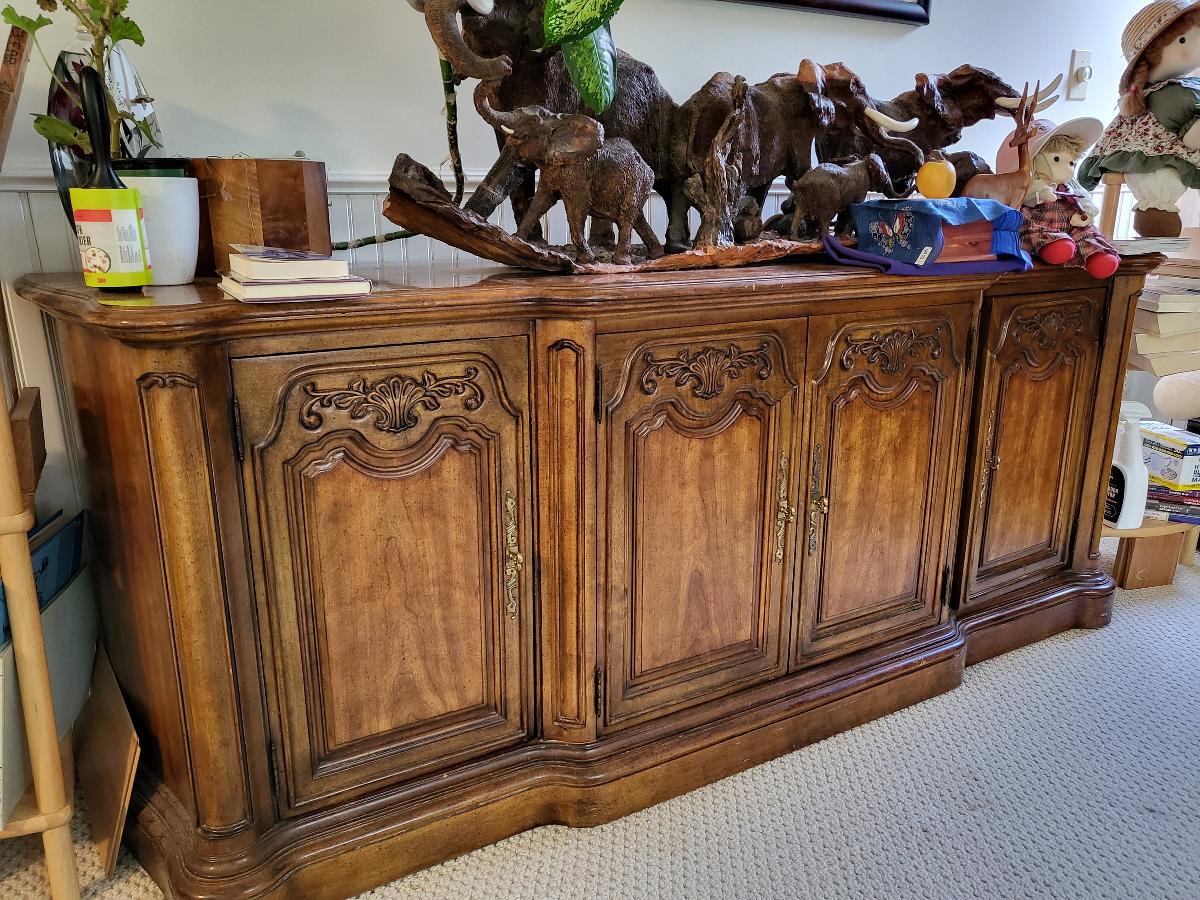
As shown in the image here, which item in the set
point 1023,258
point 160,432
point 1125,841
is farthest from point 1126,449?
point 160,432

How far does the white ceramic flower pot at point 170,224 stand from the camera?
3.64 ft

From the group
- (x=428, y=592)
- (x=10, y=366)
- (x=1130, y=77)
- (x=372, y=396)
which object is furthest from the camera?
(x=1130, y=77)

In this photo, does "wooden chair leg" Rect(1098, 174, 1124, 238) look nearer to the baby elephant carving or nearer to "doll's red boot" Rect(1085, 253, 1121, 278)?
"doll's red boot" Rect(1085, 253, 1121, 278)

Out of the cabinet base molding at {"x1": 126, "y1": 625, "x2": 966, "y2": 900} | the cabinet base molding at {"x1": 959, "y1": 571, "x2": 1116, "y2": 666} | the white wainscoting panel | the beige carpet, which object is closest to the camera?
the cabinet base molding at {"x1": 126, "y1": 625, "x2": 966, "y2": 900}

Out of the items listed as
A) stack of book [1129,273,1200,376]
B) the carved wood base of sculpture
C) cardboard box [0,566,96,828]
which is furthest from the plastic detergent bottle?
cardboard box [0,566,96,828]

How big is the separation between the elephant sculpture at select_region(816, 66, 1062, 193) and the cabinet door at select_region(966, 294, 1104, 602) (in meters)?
0.35

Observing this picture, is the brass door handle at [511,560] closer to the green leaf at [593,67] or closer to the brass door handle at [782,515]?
the brass door handle at [782,515]

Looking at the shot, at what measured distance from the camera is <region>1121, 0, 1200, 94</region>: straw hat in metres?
1.92

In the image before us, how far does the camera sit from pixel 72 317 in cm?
108

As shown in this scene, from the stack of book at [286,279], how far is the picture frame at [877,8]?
137 centimetres

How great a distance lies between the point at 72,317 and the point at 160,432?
231 millimetres

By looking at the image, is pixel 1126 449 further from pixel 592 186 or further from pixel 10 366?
pixel 10 366

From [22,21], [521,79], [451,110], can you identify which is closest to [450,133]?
[451,110]

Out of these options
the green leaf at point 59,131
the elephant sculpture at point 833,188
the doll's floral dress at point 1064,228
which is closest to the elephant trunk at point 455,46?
the green leaf at point 59,131
